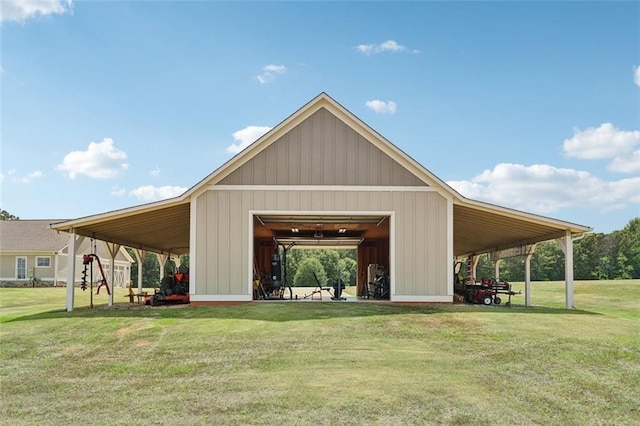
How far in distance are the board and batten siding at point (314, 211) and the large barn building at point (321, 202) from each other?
27mm

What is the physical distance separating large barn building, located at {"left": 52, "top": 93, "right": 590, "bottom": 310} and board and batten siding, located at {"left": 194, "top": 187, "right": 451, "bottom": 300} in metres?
0.03

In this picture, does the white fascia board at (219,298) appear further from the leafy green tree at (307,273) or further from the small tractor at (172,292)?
the leafy green tree at (307,273)

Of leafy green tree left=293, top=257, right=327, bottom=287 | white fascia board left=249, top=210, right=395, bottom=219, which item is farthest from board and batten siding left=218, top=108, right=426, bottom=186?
leafy green tree left=293, top=257, right=327, bottom=287

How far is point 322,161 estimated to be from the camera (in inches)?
661

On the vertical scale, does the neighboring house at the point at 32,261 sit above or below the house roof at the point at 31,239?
Result: below

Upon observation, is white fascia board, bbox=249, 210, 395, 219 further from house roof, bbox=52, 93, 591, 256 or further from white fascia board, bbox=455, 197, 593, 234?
white fascia board, bbox=455, 197, 593, 234

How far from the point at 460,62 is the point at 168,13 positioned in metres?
8.34

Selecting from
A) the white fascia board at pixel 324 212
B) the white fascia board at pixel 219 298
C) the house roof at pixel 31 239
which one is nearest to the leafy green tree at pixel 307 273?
the house roof at pixel 31 239

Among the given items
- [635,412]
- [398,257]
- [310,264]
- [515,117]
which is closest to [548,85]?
[515,117]

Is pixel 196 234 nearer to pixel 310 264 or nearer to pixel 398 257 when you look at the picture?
pixel 398 257

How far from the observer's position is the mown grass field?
785 cm

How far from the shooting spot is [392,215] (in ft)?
54.7

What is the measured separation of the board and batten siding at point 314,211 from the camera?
16.4m

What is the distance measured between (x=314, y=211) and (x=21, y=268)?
2890 centimetres
